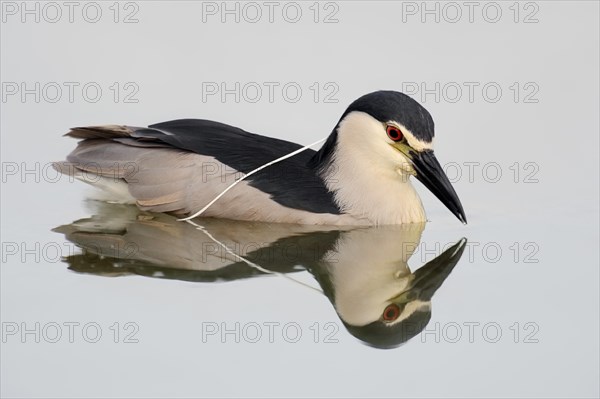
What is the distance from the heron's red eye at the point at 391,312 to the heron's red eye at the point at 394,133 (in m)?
2.18

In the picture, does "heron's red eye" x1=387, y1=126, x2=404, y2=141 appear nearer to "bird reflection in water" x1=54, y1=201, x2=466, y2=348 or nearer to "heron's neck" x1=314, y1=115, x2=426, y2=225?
"heron's neck" x1=314, y1=115, x2=426, y2=225

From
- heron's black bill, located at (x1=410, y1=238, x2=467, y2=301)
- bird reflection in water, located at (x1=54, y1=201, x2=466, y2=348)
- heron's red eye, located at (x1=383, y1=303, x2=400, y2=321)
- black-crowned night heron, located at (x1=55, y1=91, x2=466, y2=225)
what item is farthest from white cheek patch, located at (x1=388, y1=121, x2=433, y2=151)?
heron's red eye, located at (x1=383, y1=303, x2=400, y2=321)

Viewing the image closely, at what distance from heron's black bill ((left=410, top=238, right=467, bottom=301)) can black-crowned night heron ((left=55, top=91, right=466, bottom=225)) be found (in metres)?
0.54

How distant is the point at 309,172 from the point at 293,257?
1226 millimetres

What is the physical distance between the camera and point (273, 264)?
520 inches

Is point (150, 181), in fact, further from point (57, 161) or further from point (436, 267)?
point (436, 267)

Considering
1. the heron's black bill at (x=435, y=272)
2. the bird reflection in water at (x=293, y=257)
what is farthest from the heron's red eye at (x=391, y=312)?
the heron's black bill at (x=435, y=272)

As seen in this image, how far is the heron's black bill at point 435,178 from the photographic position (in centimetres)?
1390

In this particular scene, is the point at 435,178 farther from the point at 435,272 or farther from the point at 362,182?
the point at 435,272

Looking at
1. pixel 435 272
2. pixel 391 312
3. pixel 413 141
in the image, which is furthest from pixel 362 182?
pixel 391 312

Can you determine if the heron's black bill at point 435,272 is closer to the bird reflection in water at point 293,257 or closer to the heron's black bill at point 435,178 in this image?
the bird reflection in water at point 293,257

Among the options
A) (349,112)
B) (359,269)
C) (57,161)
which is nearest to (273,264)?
(359,269)

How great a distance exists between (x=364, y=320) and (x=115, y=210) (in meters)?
3.82

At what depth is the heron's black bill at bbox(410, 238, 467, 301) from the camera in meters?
12.7
